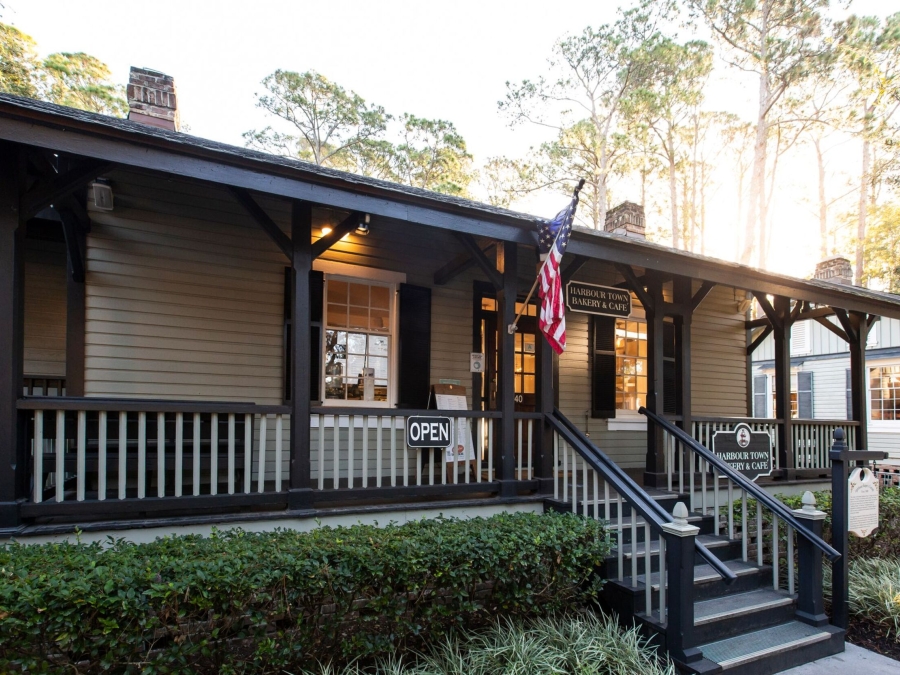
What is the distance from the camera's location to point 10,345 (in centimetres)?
337

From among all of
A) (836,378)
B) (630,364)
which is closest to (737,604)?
(630,364)

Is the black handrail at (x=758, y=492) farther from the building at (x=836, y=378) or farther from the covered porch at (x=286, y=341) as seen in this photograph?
the building at (x=836, y=378)

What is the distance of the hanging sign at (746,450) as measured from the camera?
238 inches

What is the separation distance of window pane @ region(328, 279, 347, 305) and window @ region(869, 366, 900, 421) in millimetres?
14687

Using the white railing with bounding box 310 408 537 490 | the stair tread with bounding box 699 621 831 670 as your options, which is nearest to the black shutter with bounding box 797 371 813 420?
the white railing with bounding box 310 408 537 490

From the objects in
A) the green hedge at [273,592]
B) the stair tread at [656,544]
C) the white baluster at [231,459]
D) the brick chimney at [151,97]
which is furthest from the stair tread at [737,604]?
the brick chimney at [151,97]

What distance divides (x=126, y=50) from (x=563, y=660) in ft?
75.7

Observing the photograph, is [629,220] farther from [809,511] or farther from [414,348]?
[809,511]

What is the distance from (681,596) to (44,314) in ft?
22.9

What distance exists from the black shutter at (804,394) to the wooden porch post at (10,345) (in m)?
18.4

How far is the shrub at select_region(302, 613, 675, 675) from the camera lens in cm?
318

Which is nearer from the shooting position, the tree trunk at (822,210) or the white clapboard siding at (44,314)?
the white clapboard siding at (44,314)

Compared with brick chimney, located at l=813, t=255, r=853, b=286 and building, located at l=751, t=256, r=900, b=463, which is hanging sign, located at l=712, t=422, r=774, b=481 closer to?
brick chimney, located at l=813, t=255, r=853, b=286

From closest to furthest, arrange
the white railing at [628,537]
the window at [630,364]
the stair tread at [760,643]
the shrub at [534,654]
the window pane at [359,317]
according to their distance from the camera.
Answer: the shrub at [534,654]
the stair tread at [760,643]
the white railing at [628,537]
the window pane at [359,317]
the window at [630,364]
